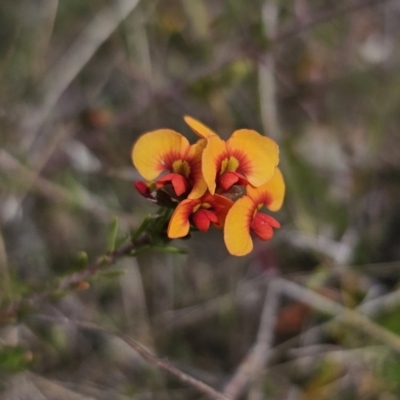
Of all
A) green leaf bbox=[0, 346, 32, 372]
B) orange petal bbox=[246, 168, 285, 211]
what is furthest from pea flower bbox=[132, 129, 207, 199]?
green leaf bbox=[0, 346, 32, 372]

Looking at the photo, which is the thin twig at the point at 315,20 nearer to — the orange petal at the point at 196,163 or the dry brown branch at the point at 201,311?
the dry brown branch at the point at 201,311

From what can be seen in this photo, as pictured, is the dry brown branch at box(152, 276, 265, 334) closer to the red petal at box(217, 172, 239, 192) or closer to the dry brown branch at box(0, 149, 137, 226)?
the dry brown branch at box(0, 149, 137, 226)

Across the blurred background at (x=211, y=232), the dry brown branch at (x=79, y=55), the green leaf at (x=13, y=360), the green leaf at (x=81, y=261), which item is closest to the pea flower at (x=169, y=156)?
the green leaf at (x=81, y=261)

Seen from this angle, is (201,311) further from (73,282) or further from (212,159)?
(212,159)

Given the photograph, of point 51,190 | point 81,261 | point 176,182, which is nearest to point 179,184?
point 176,182

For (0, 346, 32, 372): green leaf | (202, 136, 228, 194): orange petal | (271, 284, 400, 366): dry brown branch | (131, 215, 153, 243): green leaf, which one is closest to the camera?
(202, 136, 228, 194): orange petal
